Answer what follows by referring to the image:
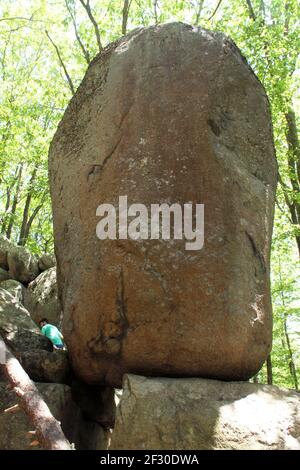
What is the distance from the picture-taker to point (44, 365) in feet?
16.2

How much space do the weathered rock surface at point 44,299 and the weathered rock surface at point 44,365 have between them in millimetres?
7060

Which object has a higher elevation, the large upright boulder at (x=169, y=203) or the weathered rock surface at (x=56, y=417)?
the large upright boulder at (x=169, y=203)

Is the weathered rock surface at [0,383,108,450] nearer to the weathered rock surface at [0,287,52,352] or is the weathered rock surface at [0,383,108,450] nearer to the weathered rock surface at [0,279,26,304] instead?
the weathered rock surface at [0,287,52,352]

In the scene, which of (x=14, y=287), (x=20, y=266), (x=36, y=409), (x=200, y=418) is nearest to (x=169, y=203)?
(x=200, y=418)

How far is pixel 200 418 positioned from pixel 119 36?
1421cm

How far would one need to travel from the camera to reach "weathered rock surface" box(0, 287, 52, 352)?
17.0 ft

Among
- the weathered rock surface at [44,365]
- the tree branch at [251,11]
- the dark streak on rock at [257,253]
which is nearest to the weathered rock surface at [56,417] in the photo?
the weathered rock surface at [44,365]

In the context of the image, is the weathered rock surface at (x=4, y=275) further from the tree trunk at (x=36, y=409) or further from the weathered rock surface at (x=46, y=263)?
the tree trunk at (x=36, y=409)

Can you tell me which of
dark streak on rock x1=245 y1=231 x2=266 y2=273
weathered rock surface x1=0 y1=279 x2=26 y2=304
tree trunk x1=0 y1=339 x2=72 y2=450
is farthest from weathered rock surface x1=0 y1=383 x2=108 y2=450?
weathered rock surface x1=0 y1=279 x2=26 y2=304

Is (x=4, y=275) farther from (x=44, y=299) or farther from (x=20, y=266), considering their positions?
(x=44, y=299)

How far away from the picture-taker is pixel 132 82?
199 inches

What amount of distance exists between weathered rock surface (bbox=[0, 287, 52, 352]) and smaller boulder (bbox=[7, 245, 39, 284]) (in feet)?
27.5

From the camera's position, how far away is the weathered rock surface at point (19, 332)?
17.0 feet
